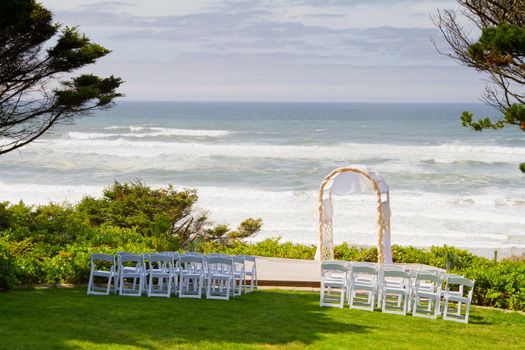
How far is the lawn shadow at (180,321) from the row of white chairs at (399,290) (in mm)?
564

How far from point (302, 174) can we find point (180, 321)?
33018 mm

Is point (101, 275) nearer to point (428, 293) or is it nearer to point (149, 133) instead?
point (428, 293)

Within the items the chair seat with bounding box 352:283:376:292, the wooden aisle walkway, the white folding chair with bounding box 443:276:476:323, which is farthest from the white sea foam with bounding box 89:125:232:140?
the white folding chair with bounding box 443:276:476:323

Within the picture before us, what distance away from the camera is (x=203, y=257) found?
10.5 m

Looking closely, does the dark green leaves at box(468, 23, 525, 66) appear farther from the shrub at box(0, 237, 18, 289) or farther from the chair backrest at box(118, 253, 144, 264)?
the shrub at box(0, 237, 18, 289)

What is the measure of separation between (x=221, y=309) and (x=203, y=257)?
123cm

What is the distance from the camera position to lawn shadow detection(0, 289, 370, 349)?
7.55 m

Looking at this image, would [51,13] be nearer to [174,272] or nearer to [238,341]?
[174,272]

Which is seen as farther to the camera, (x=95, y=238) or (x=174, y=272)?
(x=95, y=238)

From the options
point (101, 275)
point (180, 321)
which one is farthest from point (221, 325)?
point (101, 275)

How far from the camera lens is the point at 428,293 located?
9.75 meters

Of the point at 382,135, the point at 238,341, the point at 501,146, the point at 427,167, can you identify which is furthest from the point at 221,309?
the point at 382,135

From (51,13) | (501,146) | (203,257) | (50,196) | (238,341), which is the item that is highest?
(501,146)

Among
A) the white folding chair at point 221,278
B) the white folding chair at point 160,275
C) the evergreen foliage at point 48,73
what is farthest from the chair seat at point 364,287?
the evergreen foliage at point 48,73
